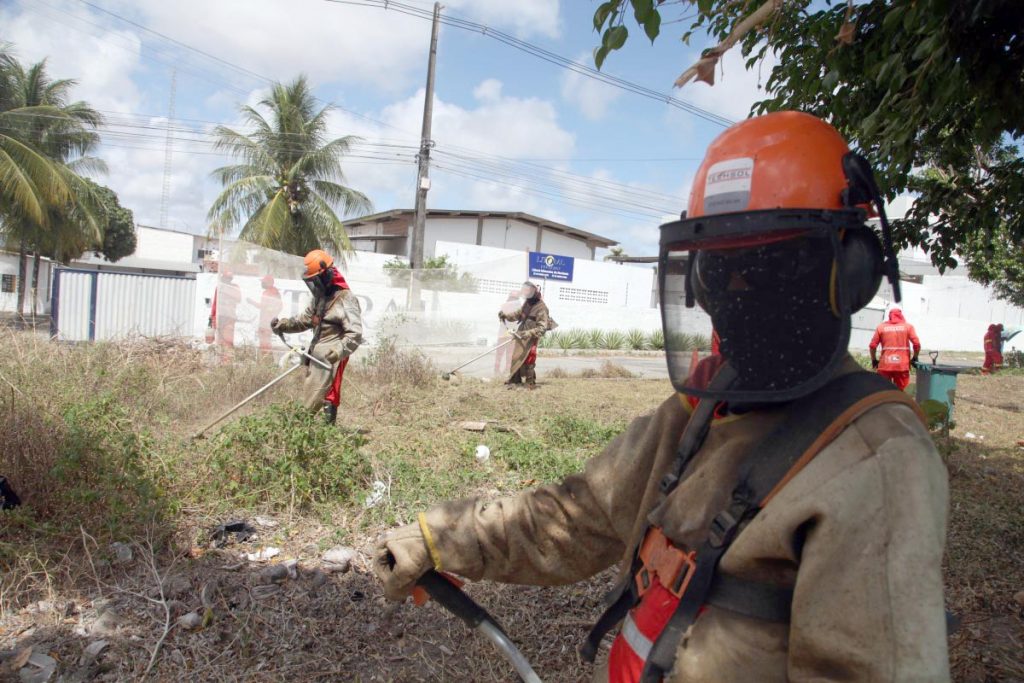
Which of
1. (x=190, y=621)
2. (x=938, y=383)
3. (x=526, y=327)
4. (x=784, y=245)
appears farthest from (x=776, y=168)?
(x=526, y=327)

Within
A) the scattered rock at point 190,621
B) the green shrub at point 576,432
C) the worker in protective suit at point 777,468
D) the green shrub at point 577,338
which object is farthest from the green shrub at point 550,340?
the worker in protective suit at point 777,468

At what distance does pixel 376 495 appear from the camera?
4605mm

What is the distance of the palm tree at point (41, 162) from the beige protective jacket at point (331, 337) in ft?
51.7

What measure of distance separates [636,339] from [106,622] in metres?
24.0

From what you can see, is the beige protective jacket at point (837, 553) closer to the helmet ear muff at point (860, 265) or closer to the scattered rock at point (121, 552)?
the helmet ear muff at point (860, 265)

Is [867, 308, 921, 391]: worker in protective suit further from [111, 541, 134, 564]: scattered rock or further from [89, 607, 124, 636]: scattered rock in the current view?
[89, 607, 124, 636]: scattered rock

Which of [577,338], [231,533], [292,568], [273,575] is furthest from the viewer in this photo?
[577,338]

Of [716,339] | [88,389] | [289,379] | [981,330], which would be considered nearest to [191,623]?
[716,339]

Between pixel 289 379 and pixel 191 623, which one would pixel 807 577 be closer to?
pixel 191 623

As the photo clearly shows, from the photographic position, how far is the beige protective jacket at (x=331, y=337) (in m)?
6.79

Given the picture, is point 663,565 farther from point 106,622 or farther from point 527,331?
point 527,331

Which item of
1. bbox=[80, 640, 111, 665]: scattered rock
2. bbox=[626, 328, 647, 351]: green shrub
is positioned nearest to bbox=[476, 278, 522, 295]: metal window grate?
bbox=[626, 328, 647, 351]: green shrub

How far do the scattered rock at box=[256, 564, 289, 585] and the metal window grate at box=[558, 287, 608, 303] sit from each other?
72.2ft

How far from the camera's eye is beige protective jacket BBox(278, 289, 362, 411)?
6.79 meters
